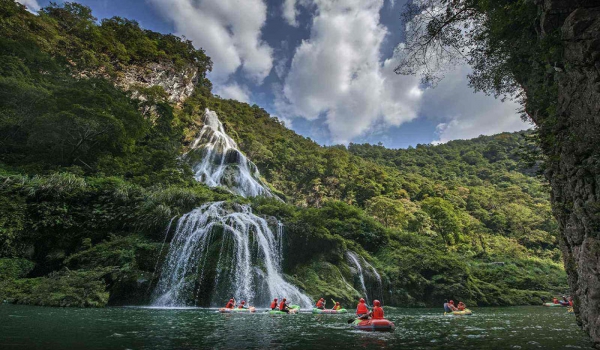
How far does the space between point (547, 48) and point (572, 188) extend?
Result: 2.65m

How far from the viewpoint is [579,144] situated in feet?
16.6

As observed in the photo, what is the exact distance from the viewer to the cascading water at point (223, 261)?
15.2 metres

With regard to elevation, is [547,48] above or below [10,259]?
above

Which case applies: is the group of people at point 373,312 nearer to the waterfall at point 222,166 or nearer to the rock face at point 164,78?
the waterfall at point 222,166

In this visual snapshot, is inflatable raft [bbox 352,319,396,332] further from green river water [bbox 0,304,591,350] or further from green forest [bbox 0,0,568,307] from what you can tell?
green forest [bbox 0,0,568,307]

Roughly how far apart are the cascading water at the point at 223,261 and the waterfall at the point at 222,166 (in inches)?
455

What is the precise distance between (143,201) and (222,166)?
16.3m

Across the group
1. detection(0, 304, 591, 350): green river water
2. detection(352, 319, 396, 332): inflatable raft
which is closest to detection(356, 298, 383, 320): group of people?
detection(352, 319, 396, 332): inflatable raft

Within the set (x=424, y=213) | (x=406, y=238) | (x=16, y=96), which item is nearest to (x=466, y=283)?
(x=406, y=238)

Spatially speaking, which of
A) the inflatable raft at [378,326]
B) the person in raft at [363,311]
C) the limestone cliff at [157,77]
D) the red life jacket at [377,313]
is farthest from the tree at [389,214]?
the limestone cliff at [157,77]

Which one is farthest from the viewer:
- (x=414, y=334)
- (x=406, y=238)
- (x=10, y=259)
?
(x=406, y=238)

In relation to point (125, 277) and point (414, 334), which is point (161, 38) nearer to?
point (125, 277)

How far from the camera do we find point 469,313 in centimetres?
1525

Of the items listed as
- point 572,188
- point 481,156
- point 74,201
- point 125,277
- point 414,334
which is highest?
point 481,156
